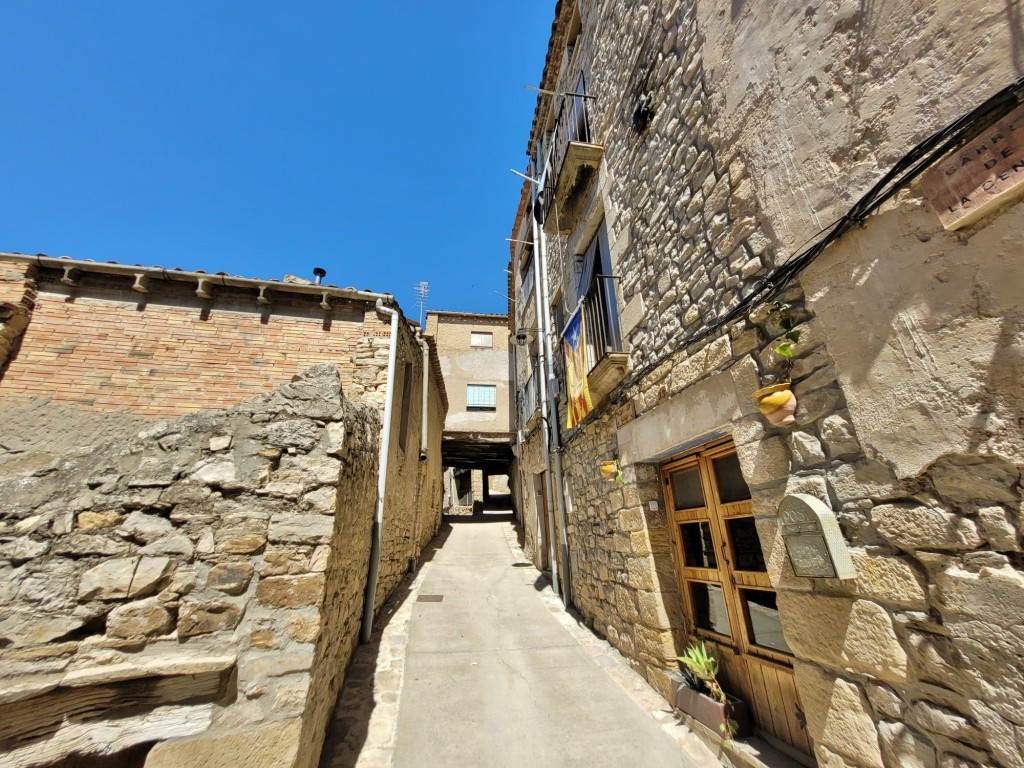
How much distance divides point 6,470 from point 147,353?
7.10 ft

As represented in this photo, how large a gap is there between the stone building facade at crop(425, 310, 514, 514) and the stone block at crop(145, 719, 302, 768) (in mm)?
13367

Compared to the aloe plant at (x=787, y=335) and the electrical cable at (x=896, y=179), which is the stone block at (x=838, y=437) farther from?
the electrical cable at (x=896, y=179)

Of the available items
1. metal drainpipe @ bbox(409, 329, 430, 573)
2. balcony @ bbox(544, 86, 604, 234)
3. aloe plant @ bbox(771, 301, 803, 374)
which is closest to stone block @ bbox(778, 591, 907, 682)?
aloe plant @ bbox(771, 301, 803, 374)

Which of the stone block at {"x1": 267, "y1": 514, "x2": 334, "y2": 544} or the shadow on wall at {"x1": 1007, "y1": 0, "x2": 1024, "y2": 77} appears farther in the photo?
the stone block at {"x1": 267, "y1": 514, "x2": 334, "y2": 544}

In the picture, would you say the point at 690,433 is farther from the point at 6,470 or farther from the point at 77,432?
the point at 77,432

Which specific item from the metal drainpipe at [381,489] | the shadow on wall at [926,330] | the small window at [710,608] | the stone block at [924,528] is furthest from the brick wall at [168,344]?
the stone block at [924,528]

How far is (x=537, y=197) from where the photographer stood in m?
8.32

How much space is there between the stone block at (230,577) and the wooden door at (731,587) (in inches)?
138

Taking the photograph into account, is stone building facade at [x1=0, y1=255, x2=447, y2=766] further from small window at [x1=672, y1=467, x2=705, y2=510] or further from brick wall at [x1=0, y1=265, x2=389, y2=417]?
brick wall at [x1=0, y1=265, x2=389, y2=417]


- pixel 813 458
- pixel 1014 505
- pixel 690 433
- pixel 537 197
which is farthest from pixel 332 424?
pixel 537 197

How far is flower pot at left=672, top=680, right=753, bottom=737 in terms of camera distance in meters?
2.92

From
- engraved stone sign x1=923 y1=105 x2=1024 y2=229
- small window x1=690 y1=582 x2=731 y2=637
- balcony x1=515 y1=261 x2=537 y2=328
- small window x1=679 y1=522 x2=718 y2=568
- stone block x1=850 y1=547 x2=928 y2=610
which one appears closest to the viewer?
engraved stone sign x1=923 y1=105 x2=1024 y2=229

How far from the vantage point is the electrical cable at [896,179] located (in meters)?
1.52

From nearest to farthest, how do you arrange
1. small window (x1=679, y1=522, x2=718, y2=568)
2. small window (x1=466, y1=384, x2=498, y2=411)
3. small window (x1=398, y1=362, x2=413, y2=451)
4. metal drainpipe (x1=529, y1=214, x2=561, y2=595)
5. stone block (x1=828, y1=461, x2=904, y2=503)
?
1. stone block (x1=828, y1=461, x2=904, y2=503)
2. small window (x1=679, y1=522, x2=718, y2=568)
3. metal drainpipe (x1=529, y1=214, x2=561, y2=595)
4. small window (x1=398, y1=362, x2=413, y2=451)
5. small window (x1=466, y1=384, x2=498, y2=411)
